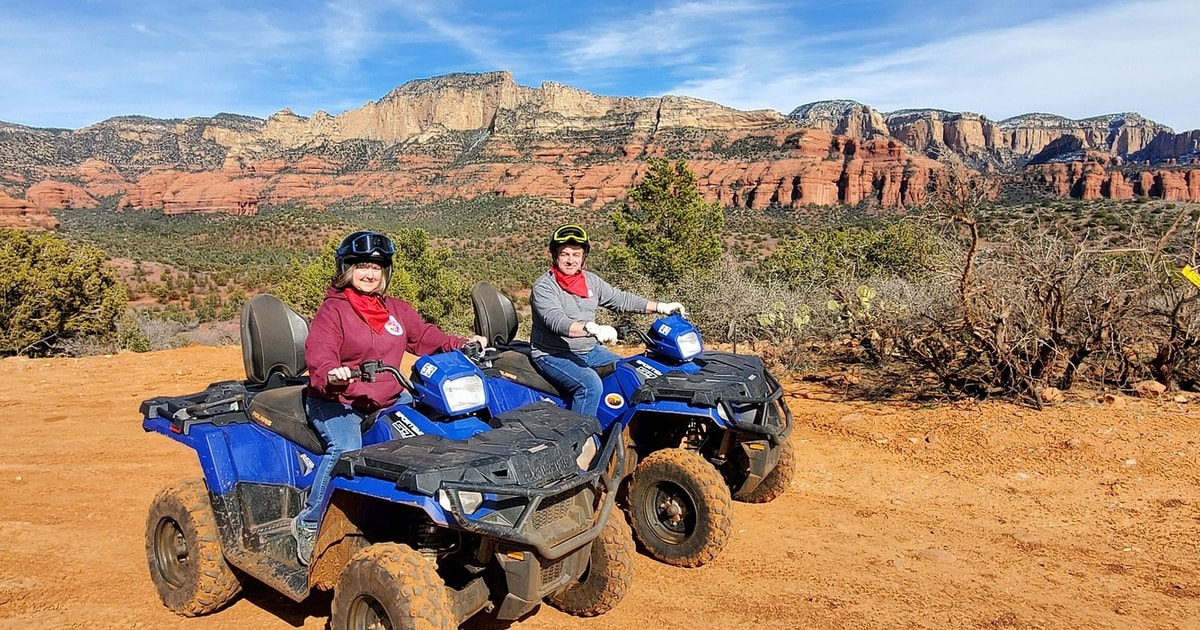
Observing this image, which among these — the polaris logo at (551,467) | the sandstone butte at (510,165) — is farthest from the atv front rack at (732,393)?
the sandstone butte at (510,165)

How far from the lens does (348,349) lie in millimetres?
3695

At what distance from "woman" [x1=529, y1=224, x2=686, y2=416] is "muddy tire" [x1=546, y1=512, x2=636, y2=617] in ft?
4.58

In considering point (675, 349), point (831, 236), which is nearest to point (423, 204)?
point (831, 236)

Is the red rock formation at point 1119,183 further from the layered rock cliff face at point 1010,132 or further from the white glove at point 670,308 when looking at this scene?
Answer: the white glove at point 670,308

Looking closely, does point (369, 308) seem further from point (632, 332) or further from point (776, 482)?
point (776, 482)

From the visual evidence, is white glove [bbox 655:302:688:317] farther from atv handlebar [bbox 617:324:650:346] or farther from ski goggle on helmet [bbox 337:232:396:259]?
ski goggle on helmet [bbox 337:232:396:259]

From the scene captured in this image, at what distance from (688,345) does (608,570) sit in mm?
1905

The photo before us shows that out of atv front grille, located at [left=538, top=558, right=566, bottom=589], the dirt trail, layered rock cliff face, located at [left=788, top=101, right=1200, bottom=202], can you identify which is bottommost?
the dirt trail

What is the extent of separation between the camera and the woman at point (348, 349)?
350cm

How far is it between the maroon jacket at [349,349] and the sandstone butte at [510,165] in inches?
3403

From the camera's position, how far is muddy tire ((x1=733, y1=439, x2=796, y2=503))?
18.2 feet

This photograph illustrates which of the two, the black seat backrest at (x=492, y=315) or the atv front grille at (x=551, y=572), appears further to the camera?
the black seat backrest at (x=492, y=315)

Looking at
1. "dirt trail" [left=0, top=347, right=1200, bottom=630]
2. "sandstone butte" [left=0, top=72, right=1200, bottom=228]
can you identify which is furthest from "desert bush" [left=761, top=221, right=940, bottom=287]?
"sandstone butte" [left=0, top=72, right=1200, bottom=228]

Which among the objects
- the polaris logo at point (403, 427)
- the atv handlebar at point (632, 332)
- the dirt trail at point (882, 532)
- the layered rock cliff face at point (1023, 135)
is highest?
the layered rock cliff face at point (1023, 135)
